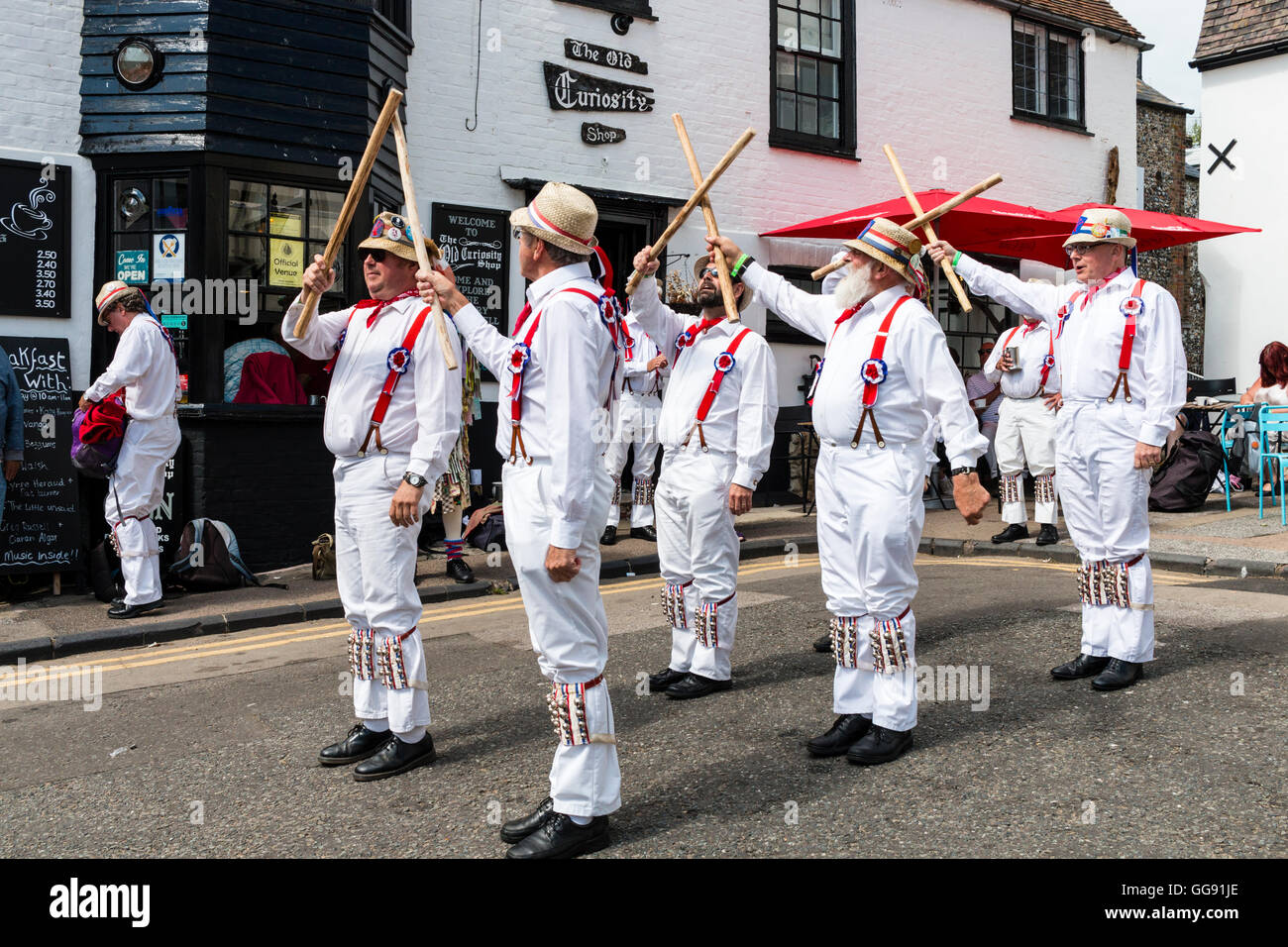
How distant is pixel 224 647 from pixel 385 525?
329 cm

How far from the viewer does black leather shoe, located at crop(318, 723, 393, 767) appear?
4762 mm

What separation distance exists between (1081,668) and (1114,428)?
1.19 metres

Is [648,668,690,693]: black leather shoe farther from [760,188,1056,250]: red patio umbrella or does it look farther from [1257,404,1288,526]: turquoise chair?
[760,188,1056,250]: red patio umbrella

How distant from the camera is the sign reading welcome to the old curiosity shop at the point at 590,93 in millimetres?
12156

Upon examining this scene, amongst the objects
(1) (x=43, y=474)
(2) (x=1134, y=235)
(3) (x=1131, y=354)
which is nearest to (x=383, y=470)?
(3) (x=1131, y=354)

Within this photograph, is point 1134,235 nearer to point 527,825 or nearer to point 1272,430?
point 1272,430

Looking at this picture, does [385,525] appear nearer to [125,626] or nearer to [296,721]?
[296,721]

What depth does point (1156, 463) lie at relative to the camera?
5539 mm

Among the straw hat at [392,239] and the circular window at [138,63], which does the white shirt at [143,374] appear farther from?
the straw hat at [392,239]

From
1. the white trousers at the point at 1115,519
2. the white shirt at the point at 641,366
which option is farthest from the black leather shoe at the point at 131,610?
the white trousers at the point at 1115,519

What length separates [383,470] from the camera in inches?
184

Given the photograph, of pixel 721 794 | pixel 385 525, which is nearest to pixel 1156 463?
pixel 721 794

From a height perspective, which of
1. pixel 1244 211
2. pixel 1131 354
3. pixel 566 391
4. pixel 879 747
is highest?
pixel 1244 211

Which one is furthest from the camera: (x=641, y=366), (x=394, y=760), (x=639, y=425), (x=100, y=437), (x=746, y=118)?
(x=746, y=118)
